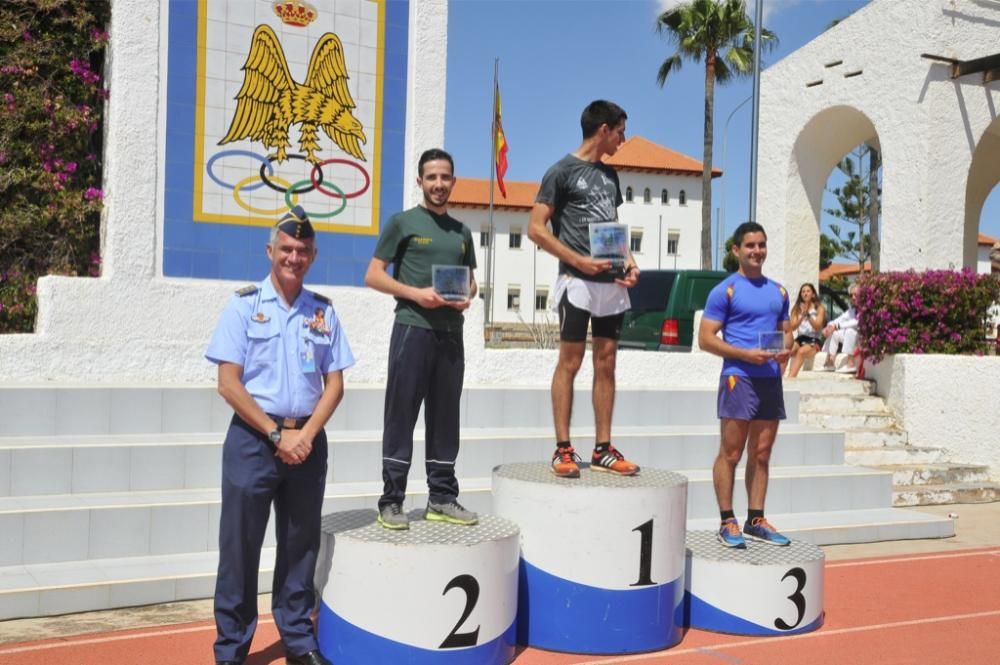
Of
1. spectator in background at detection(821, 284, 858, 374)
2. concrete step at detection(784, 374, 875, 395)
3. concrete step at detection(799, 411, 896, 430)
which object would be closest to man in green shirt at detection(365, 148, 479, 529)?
concrete step at detection(799, 411, 896, 430)

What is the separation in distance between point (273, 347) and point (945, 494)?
26.1ft

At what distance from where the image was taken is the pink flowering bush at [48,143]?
7930 mm

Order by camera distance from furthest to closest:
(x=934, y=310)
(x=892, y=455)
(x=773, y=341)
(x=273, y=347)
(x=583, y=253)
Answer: (x=934, y=310) < (x=892, y=455) < (x=773, y=341) < (x=583, y=253) < (x=273, y=347)

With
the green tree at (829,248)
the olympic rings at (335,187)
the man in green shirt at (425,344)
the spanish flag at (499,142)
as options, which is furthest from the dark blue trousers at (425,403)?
the green tree at (829,248)

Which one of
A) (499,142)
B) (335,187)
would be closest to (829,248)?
(499,142)

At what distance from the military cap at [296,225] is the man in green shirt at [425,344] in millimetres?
532

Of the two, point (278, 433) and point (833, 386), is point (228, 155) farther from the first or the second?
point (833, 386)

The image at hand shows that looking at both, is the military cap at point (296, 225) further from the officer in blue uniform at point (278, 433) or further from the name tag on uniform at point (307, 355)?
the name tag on uniform at point (307, 355)

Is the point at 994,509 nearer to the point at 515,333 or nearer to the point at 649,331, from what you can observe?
the point at 649,331

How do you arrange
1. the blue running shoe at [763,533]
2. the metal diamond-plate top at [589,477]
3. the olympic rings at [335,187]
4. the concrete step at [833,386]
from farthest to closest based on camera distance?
the concrete step at [833,386] → the olympic rings at [335,187] → the blue running shoe at [763,533] → the metal diamond-plate top at [589,477]

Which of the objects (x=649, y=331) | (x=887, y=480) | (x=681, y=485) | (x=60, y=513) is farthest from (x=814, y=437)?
(x=60, y=513)

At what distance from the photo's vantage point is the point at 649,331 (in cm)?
1285

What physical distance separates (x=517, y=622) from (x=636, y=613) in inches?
25.3

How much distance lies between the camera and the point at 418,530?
15.8 feet
